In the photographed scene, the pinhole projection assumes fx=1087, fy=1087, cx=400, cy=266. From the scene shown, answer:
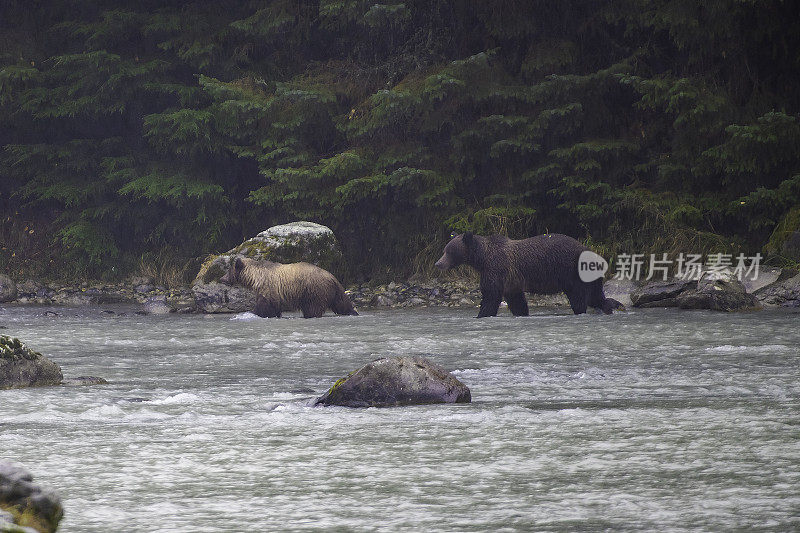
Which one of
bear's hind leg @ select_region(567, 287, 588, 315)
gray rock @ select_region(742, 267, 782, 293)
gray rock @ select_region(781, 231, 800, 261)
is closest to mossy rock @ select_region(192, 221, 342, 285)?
bear's hind leg @ select_region(567, 287, 588, 315)

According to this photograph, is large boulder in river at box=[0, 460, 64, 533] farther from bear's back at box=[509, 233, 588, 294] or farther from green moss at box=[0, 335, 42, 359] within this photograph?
bear's back at box=[509, 233, 588, 294]

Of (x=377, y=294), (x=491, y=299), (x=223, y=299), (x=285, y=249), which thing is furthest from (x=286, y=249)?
(x=491, y=299)

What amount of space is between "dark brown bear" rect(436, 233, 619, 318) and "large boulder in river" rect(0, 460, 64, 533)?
34.2ft

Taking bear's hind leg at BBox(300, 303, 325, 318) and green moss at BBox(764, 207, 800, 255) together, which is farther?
green moss at BBox(764, 207, 800, 255)

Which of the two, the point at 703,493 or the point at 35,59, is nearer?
the point at 703,493

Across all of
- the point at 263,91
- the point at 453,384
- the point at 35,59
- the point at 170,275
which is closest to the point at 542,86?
the point at 263,91

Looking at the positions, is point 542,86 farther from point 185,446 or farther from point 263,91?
point 185,446

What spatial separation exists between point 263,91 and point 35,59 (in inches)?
209

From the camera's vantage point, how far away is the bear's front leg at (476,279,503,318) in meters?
13.2

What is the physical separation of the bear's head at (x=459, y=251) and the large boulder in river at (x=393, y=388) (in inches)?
303

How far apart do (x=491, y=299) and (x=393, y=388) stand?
735 cm

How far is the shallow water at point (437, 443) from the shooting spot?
3586mm

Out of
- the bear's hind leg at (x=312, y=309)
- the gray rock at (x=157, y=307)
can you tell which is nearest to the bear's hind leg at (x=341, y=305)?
the bear's hind leg at (x=312, y=309)

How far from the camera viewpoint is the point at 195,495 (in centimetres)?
384
